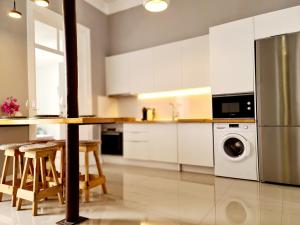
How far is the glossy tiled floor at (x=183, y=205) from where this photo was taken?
6.01 ft

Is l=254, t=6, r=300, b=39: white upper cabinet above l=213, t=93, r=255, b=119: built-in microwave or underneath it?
above

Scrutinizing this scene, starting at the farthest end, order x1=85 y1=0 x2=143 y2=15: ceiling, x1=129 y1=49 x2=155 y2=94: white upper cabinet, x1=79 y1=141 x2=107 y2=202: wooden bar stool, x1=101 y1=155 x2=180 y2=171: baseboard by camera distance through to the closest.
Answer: x1=85 y1=0 x2=143 y2=15: ceiling → x1=129 y1=49 x2=155 y2=94: white upper cabinet → x1=101 y1=155 x2=180 y2=171: baseboard → x1=79 y1=141 x2=107 y2=202: wooden bar stool

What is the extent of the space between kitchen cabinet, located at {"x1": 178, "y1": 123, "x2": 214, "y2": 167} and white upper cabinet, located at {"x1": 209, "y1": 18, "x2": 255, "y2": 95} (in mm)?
640

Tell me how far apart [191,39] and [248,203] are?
2.74 m

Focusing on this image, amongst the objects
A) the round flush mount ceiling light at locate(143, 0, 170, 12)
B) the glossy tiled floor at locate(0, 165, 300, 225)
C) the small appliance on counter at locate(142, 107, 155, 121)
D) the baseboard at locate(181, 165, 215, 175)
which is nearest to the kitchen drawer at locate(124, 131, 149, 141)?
the small appliance on counter at locate(142, 107, 155, 121)

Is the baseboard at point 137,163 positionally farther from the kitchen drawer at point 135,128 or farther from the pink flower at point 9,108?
the pink flower at point 9,108

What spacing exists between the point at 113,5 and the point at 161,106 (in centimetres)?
269

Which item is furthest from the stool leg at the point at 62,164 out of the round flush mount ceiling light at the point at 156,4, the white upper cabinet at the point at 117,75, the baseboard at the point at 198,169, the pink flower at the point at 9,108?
the white upper cabinet at the point at 117,75

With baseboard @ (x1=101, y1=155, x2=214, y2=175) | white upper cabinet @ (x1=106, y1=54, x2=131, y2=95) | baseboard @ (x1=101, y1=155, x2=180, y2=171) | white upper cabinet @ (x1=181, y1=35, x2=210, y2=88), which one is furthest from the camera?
white upper cabinet @ (x1=106, y1=54, x2=131, y2=95)

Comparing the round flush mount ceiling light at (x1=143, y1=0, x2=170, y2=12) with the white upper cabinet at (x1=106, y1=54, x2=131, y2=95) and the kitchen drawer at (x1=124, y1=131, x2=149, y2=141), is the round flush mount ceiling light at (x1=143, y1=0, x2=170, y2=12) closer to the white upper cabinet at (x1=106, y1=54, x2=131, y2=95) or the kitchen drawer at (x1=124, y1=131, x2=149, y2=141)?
the kitchen drawer at (x1=124, y1=131, x2=149, y2=141)

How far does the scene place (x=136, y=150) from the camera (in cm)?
400

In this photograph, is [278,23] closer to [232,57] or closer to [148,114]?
[232,57]

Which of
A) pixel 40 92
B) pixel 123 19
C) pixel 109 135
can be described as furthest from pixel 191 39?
pixel 40 92

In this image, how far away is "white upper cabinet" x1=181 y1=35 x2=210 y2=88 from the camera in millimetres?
3574
